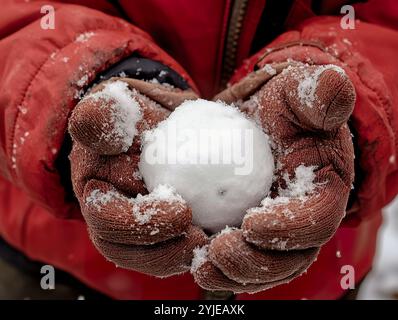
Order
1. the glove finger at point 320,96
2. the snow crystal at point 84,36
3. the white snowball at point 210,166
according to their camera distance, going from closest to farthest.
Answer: the glove finger at point 320,96 < the white snowball at point 210,166 < the snow crystal at point 84,36

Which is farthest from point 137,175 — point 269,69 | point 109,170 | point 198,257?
point 269,69

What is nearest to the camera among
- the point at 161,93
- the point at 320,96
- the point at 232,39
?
the point at 320,96

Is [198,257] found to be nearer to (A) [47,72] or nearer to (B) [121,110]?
(B) [121,110]

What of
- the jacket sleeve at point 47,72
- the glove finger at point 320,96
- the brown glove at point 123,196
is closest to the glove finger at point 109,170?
the brown glove at point 123,196

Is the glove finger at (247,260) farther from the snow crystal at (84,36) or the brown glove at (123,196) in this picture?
the snow crystal at (84,36)

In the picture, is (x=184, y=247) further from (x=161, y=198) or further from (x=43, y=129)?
(x=43, y=129)
